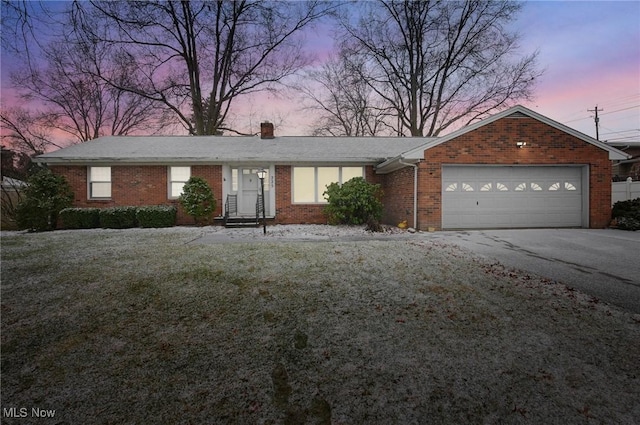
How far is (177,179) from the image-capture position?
1253 centimetres

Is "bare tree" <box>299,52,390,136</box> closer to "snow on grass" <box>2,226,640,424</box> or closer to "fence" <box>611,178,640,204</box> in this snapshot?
"fence" <box>611,178,640,204</box>

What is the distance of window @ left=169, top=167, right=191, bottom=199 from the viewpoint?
12477 mm

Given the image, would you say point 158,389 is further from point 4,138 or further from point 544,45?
point 4,138

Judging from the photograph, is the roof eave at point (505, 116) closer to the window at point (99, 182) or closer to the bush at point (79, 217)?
the bush at point (79, 217)

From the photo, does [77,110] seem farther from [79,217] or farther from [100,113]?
[79,217]

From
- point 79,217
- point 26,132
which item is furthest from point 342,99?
point 26,132

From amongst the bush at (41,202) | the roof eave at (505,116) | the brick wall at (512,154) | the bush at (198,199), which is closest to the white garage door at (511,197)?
the brick wall at (512,154)

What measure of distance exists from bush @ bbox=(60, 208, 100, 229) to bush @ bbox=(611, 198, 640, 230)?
18867mm

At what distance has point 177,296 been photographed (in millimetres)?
3871

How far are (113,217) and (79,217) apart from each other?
4.14 feet

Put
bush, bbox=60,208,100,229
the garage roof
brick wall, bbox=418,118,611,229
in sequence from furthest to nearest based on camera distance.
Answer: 1. bush, bbox=60,208,100,229
2. brick wall, bbox=418,118,611,229
3. the garage roof

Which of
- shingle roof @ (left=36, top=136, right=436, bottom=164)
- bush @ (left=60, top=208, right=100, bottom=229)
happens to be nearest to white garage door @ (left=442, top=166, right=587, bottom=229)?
shingle roof @ (left=36, top=136, right=436, bottom=164)

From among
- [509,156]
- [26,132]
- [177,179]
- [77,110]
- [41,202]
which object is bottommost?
[41,202]

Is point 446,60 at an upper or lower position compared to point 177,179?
upper
